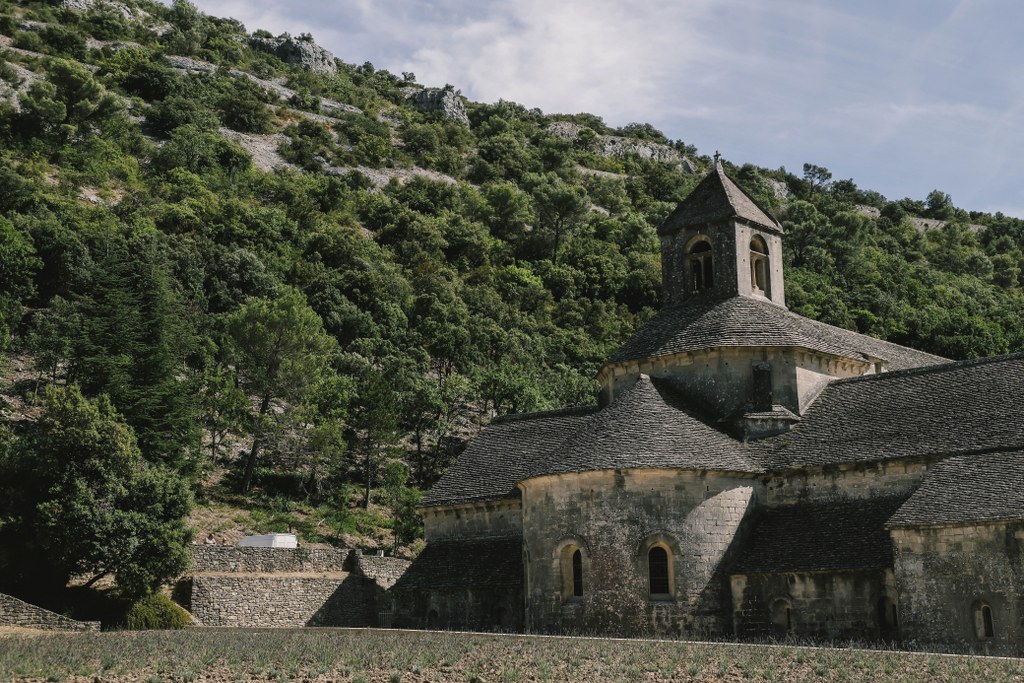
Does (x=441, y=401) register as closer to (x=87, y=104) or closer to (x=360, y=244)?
(x=360, y=244)

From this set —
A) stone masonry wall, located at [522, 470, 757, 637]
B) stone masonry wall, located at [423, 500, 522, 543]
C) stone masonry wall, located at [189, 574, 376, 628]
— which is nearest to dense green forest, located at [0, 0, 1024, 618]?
stone masonry wall, located at [189, 574, 376, 628]

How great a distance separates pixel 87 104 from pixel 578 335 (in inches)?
1938

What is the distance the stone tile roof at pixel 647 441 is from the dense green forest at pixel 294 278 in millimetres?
13582

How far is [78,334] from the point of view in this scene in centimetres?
4597

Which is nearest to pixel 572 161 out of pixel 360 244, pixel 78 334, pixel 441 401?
pixel 360 244

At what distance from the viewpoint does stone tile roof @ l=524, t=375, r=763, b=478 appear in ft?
88.5

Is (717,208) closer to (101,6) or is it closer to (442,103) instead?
(442,103)

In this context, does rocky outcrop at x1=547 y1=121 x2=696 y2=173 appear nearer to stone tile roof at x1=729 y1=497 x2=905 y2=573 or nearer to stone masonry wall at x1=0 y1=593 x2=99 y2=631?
stone tile roof at x1=729 y1=497 x2=905 y2=573

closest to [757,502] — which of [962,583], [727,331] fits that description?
[727,331]

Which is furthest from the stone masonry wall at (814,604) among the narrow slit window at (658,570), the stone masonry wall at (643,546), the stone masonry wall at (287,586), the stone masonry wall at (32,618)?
the stone masonry wall at (32,618)

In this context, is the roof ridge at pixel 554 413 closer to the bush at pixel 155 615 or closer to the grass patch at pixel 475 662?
the bush at pixel 155 615

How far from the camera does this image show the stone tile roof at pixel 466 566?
3216cm

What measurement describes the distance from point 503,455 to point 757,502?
34.6 ft

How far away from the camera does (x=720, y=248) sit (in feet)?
112
